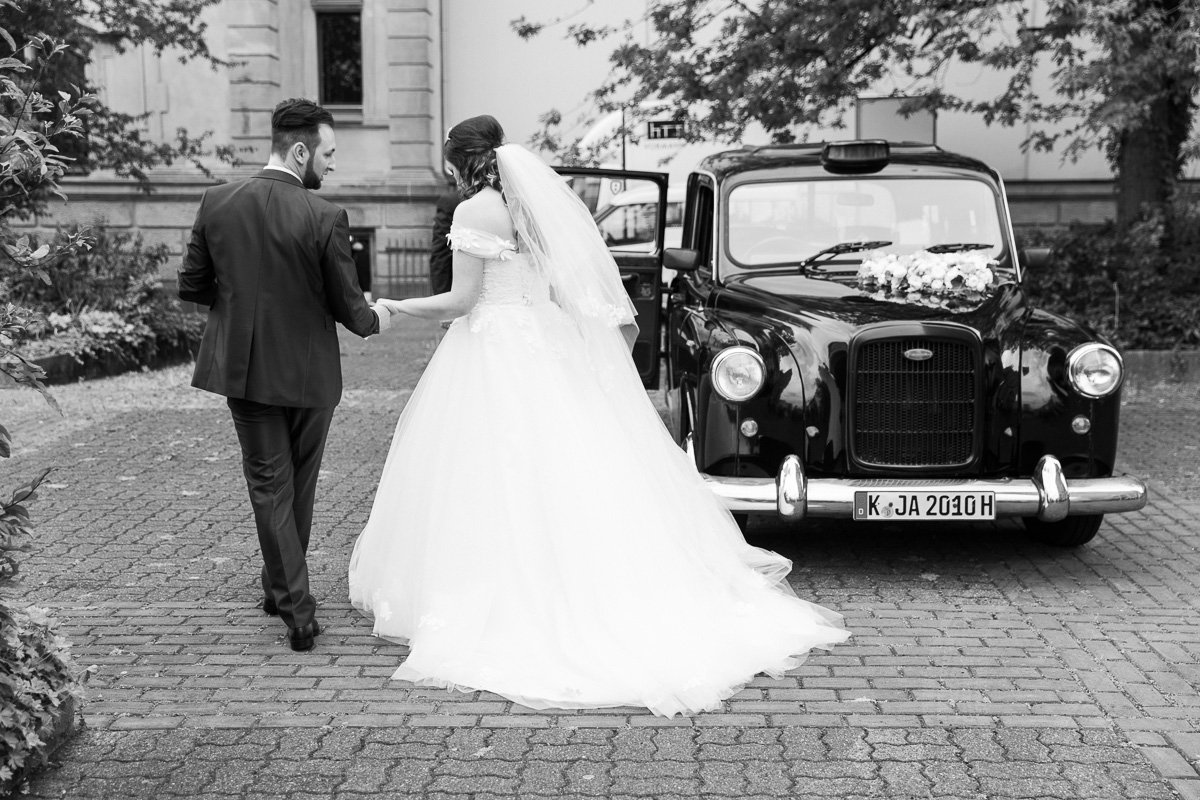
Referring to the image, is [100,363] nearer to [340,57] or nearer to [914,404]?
[914,404]

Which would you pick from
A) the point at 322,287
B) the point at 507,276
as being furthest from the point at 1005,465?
the point at 322,287

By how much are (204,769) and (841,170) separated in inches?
192

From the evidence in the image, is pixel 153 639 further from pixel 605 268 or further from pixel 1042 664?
pixel 1042 664

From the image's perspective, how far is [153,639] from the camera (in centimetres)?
499

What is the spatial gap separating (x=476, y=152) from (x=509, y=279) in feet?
1.69

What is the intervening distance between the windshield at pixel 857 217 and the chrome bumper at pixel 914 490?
1665 millimetres

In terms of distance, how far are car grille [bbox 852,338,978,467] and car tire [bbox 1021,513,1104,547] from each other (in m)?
0.71

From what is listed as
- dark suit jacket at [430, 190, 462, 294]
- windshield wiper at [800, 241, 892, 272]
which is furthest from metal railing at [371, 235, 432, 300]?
windshield wiper at [800, 241, 892, 272]

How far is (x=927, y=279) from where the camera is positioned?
638cm

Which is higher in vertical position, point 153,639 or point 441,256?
point 441,256

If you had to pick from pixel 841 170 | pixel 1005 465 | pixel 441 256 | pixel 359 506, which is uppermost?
pixel 841 170

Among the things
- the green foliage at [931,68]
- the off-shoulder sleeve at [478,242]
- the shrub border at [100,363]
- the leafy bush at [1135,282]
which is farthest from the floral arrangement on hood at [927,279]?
the shrub border at [100,363]

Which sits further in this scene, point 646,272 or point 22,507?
point 646,272

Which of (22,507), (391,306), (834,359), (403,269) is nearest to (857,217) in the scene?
(834,359)
